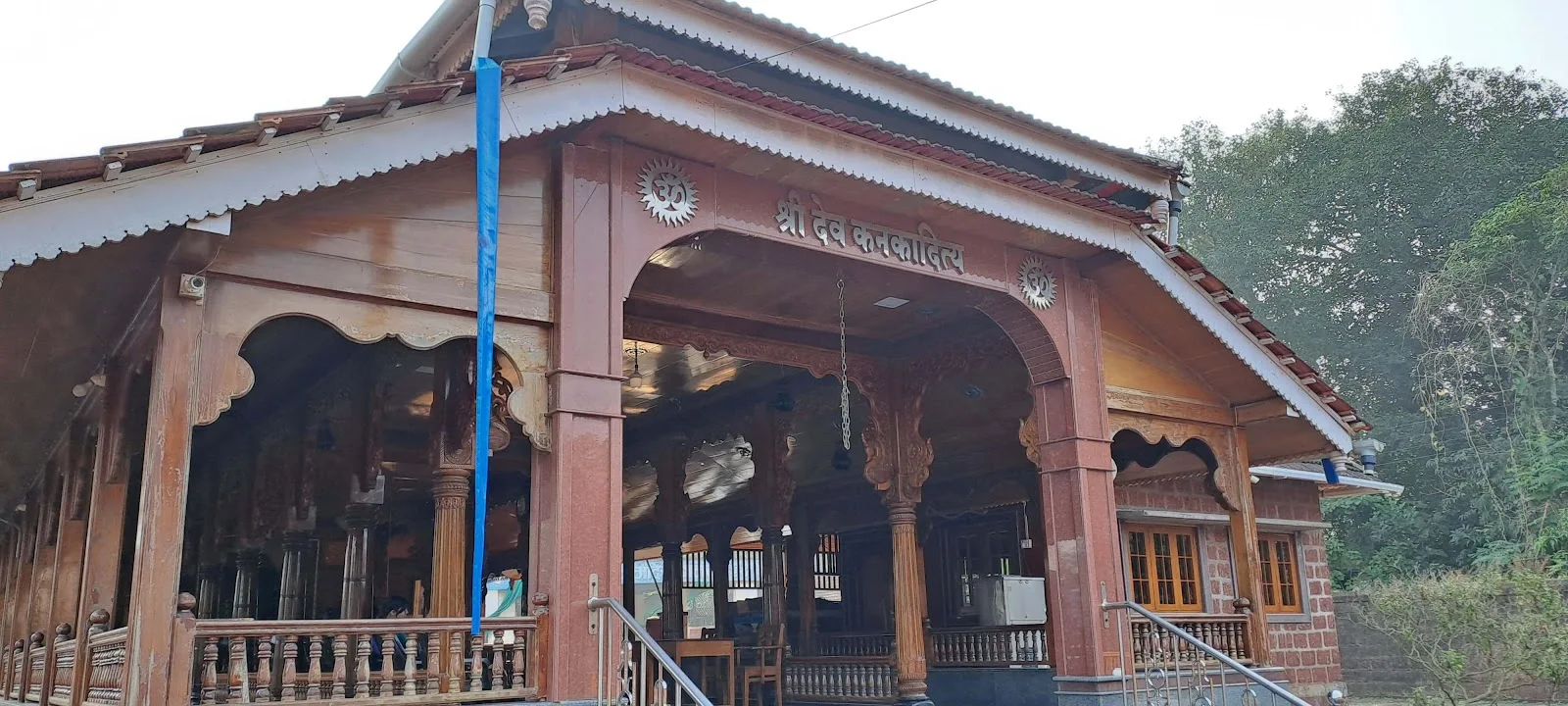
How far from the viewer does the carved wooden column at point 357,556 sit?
12391 millimetres

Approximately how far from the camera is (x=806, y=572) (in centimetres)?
1625

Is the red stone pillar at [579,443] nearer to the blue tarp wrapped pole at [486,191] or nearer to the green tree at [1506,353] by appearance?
the blue tarp wrapped pole at [486,191]

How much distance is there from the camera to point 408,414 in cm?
1370

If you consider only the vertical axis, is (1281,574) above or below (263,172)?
below

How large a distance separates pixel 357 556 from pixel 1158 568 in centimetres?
938

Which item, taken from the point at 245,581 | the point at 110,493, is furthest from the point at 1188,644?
the point at 245,581

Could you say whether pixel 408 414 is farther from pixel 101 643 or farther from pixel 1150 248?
pixel 1150 248

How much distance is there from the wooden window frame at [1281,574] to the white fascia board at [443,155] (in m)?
8.16

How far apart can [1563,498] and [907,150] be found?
26.6 meters

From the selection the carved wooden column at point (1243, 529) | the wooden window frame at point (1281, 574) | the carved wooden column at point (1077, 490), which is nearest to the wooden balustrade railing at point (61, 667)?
the carved wooden column at point (1077, 490)

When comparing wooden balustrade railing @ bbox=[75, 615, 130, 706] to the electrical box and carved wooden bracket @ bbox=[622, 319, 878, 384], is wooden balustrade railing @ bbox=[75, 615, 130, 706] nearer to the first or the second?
carved wooden bracket @ bbox=[622, 319, 878, 384]

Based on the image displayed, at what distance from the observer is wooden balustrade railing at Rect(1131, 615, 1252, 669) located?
9.84 meters

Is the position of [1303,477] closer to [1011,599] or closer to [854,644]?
[1011,599]

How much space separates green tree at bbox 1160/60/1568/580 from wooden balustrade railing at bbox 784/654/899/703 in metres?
24.0
